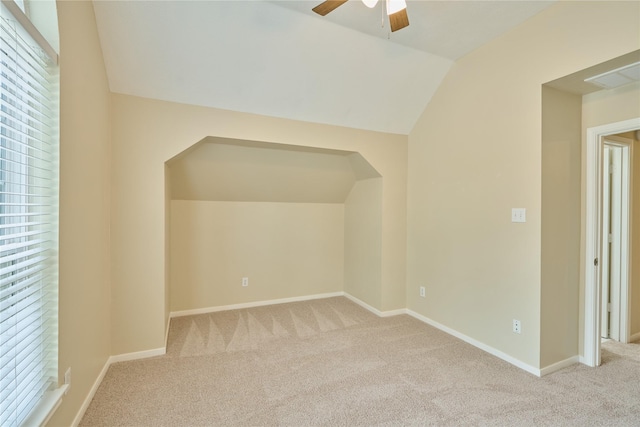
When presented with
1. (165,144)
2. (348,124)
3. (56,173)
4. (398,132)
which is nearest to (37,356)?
(56,173)

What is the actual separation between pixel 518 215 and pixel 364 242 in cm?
184

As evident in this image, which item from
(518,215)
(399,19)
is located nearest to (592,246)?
(518,215)

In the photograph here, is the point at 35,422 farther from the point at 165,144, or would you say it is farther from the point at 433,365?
the point at 433,365

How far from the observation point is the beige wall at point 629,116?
2131 mm

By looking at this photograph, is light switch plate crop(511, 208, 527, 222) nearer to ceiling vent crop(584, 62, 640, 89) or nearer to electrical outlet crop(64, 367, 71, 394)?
ceiling vent crop(584, 62, 640, 89)

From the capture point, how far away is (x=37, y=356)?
4.54ft

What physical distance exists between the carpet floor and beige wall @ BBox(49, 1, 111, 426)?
320 mm

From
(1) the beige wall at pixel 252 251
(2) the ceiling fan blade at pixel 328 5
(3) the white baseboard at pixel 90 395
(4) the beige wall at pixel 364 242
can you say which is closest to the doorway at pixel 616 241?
(4) the beige wall at pixel 364 242

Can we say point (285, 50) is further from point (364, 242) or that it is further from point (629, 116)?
point (629, 116)

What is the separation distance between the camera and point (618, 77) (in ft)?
6.75

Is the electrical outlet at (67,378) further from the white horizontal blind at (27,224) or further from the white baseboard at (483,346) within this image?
the white baseboard at (483,346)

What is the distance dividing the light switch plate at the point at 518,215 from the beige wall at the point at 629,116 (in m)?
0.84

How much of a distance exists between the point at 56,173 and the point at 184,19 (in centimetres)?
142

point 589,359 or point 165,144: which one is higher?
point 165,144
